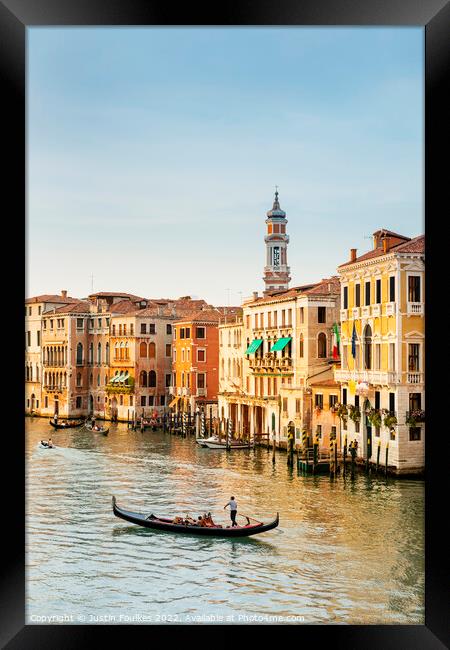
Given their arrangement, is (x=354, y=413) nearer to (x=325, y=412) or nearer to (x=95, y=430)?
(x=325, y=412)

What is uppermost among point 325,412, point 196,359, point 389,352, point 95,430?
point 389,352

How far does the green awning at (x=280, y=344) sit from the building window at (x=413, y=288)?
383cm

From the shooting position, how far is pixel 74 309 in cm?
1225

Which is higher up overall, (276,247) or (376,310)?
(276,247)

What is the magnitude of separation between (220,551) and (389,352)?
384 centimetres

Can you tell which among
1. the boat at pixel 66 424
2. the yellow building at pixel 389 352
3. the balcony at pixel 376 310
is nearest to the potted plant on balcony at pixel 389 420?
the yellow building at pixel 389 352

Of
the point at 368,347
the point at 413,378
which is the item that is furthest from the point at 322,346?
the point at 413,378

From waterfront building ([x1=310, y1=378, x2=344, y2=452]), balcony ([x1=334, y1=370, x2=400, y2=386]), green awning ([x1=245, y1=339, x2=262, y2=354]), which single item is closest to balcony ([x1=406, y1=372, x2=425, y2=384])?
balcony ([x1=334, y1=370, x2=400, y2=386])

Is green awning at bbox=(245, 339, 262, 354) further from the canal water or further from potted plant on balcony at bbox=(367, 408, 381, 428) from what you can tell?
potted plant on balcony at bbox=(367, 408, 381, 428)

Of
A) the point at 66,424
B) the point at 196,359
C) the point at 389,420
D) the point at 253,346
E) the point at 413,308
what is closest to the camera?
the point at 389,420

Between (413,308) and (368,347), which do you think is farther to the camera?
(368,347)

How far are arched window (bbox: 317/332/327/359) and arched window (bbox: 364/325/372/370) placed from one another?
2429 mm

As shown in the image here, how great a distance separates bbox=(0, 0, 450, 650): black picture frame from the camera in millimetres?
4191
